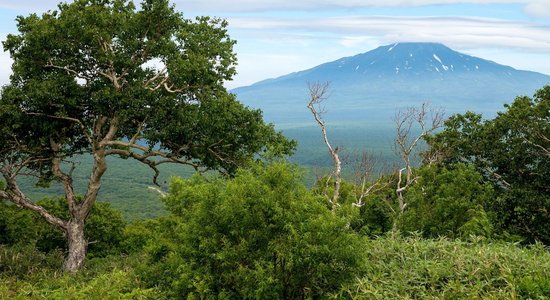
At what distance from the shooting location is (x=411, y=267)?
13180 mm

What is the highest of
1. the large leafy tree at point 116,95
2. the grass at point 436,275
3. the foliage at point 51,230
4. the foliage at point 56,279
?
the large leafy tree at point 116,95

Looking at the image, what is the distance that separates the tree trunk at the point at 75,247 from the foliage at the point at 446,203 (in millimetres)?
15230

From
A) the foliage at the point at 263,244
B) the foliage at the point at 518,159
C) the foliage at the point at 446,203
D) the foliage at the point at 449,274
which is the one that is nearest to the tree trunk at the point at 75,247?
the foliage at the point at 263,244

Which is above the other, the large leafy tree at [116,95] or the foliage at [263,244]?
the large leafy tree at [116,95]

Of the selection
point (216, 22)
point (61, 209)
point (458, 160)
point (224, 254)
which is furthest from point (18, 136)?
point (458, 160)

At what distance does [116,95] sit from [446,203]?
15.9 m

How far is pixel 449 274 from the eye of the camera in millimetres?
12844

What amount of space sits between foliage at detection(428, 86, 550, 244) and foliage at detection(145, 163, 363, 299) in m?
19.3

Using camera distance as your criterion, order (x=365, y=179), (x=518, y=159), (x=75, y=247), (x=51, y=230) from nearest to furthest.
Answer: (x=75, y=247)
(x=518, y=159)
(x=51, y=230)
(x=365, y=179)

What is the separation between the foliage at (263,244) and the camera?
1273cm

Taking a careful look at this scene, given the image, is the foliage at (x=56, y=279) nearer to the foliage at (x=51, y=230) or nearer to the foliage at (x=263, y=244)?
the foliage at (x=263, y=244)

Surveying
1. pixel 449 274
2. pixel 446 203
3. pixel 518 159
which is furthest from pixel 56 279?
pixel 518 159

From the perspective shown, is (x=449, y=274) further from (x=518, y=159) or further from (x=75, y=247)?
(x=518, y=159)

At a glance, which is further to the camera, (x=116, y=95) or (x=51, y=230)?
(x=51, y=230)
